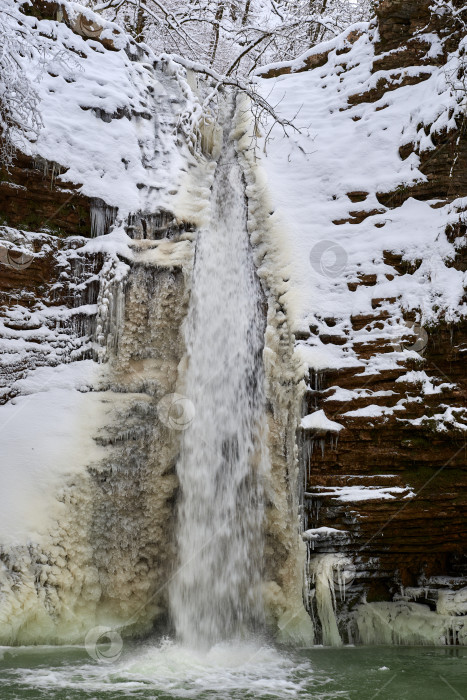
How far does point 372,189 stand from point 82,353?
12.0ft

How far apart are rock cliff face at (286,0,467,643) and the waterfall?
2.07 ft

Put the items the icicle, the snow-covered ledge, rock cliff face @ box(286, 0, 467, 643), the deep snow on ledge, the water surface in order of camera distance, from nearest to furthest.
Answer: the water surface → rock cliff face @ box(286, 0, 467, 643) → the snow-covered ledge → the deep snow on ledge → the icicle

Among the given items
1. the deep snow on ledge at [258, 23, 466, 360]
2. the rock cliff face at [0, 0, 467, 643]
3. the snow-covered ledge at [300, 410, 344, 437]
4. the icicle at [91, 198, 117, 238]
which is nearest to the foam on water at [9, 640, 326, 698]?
the rock cliff face at [0, 0, 467, 643]

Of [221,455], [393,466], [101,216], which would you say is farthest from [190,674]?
[101,216]

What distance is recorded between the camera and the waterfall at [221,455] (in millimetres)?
5676

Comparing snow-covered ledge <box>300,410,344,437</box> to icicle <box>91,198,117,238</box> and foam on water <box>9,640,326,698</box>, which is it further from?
icicle <box>91,198,117,238</box>

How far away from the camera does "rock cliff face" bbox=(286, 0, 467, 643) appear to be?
213 inches

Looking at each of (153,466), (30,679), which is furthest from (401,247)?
(30,679)

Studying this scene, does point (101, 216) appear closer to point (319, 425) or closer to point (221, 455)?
point (221, 455)

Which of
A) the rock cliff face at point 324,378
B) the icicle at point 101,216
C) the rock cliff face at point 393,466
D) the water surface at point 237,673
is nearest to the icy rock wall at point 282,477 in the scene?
the rock cliff face at point 324,378

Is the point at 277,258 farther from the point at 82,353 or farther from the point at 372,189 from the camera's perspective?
the point at 82,353

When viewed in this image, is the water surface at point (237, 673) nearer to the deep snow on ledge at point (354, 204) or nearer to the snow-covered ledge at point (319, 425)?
the snow-covered ledge at point (319, 425)

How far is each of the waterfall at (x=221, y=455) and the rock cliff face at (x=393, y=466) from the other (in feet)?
2.07

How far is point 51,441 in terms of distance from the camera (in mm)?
5750
